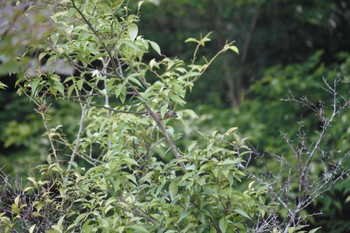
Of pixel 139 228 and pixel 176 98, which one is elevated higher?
pixel 176 98

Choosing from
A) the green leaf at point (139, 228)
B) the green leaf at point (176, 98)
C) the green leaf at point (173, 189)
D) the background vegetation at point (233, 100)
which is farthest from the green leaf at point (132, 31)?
the green leaf at point (139, 228)

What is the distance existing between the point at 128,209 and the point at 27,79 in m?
0.77

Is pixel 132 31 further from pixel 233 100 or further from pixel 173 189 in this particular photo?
pixel 233 100

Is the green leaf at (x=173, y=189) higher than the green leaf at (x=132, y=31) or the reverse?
the reverse

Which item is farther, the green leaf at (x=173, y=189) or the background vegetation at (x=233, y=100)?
the background vegetation at (x=233, y=100)

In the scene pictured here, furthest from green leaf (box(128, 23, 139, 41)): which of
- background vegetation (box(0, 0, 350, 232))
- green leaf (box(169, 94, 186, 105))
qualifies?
green leaf (box(169, 94, 186, 105))

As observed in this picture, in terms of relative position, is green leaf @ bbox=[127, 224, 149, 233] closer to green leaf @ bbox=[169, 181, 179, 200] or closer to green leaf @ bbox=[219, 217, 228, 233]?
green leaf @ bbox=[169, 181, 179, 200]

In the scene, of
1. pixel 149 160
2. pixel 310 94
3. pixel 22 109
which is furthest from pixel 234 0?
pixel 149 160

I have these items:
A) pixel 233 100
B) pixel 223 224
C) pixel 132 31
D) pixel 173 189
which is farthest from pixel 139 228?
pixel 233 100

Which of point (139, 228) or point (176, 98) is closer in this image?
point (139, 228)

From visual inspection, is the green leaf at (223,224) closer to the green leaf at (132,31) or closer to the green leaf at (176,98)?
the green leaf at (176,98)

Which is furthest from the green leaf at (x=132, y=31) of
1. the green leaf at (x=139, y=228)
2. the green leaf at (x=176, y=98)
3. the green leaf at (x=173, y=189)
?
the green leaf at (x=139, y=228)

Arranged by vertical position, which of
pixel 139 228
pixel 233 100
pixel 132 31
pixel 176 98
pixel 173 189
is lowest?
pixel 233 100

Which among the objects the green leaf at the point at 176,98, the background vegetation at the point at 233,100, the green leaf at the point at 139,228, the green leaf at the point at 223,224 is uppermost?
the green leaf at the point at 176,98
